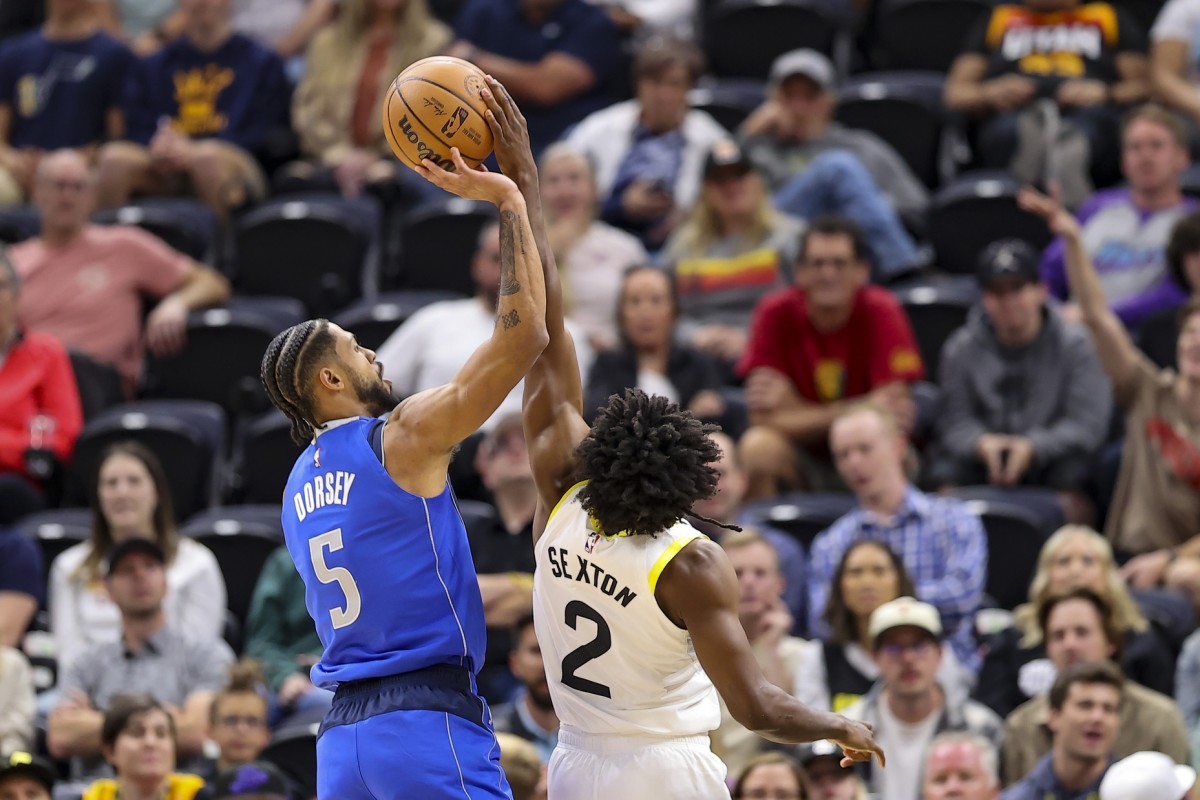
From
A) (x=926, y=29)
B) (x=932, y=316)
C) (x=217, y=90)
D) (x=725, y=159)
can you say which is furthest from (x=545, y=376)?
(x=926, y=29)

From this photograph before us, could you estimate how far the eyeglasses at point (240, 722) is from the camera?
24.8 ft

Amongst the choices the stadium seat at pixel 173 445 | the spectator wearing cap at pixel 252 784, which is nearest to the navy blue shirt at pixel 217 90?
the stadium seat at pixel 173 445

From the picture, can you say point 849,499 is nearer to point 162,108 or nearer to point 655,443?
point 655,443

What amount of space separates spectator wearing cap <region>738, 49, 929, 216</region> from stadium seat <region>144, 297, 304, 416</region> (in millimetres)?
2546

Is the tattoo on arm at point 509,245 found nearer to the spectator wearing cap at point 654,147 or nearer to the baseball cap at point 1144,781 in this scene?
the baseball cap at point 1144,781

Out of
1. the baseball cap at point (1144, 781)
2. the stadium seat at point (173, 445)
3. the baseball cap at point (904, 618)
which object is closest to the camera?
the baseball cap at point (1144, 781)

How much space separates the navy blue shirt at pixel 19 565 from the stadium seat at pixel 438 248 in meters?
2.89

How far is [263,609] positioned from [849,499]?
2.55 metres

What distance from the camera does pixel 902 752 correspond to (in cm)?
734

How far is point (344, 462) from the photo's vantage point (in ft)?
16.3

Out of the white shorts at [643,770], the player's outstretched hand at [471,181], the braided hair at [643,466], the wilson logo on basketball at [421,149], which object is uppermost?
the wilson logo on basketball at [421,149]

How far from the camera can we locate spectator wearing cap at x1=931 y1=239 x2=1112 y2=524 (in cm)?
882

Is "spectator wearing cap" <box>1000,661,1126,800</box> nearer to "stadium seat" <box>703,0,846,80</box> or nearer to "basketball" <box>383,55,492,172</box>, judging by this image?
"basketball" <box>383,55,492,172</box>

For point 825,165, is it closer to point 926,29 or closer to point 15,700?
point 926,29
